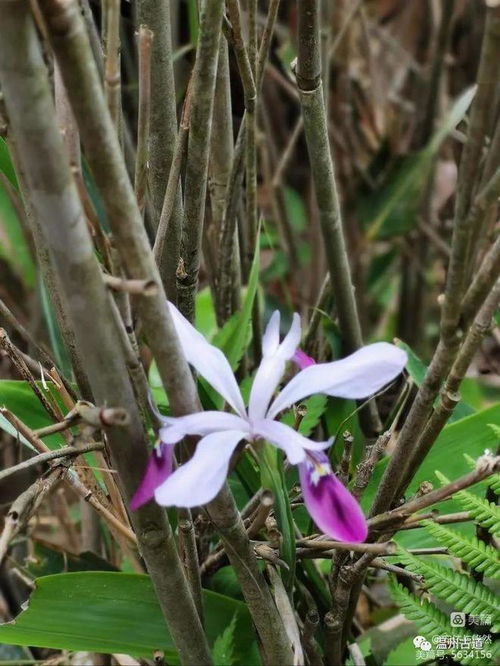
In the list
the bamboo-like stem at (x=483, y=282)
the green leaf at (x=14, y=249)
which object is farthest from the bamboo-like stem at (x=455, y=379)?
the green leaf at (x=14, y=249)

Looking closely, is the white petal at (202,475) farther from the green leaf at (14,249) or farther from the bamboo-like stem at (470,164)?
the green leaf at (14,249)

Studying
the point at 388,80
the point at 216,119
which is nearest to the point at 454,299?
the point at 216,119

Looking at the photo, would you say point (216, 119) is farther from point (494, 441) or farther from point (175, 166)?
point (494, 441)

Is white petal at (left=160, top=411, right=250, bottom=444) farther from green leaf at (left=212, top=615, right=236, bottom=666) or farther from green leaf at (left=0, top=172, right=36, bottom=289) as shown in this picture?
green leaf at (left=0, top=172, right=36, bottom=289)

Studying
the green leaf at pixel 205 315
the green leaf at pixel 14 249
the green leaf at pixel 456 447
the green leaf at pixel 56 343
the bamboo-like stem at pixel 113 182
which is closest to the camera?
the bamboo-like stem at pixel 113 182

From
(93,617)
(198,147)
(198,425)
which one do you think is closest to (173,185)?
(198,147)

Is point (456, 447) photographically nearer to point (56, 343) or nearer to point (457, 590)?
point (457, 590)

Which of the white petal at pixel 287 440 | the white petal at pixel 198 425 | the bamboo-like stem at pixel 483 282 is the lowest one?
the white petal at pixel 287 440
